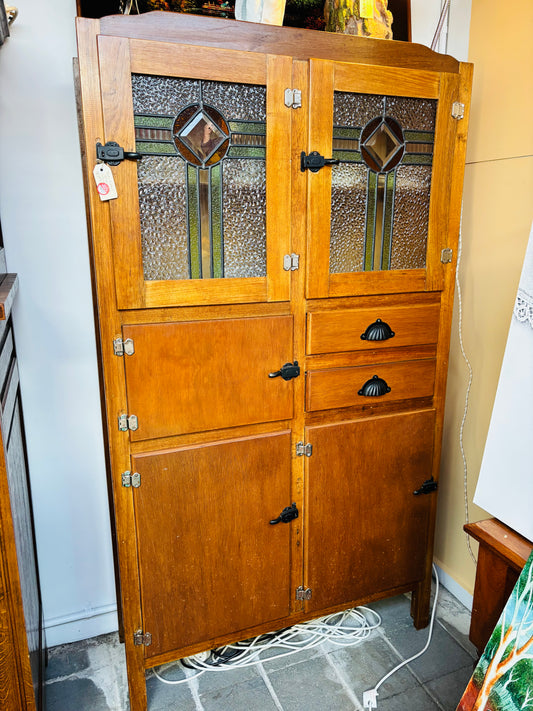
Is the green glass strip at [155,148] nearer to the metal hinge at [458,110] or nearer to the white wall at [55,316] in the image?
the white wall at [55,316]

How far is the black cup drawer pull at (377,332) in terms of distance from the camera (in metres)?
1.64

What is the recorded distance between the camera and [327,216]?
1509mm

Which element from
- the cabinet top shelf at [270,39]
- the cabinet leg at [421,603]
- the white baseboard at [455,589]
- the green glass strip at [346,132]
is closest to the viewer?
the cabinet top shelf at [270,39]

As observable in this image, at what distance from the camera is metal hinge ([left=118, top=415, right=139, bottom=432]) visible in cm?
143

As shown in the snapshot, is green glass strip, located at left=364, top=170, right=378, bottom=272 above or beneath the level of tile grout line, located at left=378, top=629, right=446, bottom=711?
above

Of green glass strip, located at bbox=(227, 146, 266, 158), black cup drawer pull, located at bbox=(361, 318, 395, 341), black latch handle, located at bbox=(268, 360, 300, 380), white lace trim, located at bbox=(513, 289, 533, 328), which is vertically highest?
green glass strip, located at bbox=(227, 146, 266, 158)

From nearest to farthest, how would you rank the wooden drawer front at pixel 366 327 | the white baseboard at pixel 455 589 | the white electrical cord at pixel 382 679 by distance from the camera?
1. the wooden drawer front at pixel 366 327
2. the white electrical cord at pixel 382 679
3. the white baseboard at pixel 455 589

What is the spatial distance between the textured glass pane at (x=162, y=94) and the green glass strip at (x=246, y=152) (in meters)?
0.15

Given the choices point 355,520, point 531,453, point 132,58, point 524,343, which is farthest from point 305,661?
point 132,58

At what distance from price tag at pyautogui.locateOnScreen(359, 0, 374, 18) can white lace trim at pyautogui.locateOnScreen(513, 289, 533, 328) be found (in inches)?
39.7

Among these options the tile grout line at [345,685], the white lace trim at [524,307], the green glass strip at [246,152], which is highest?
the green glass strip at [246,152]

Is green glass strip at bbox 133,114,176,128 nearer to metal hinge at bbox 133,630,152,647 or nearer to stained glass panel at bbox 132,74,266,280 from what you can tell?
stained glass panel at bbox 132,74,266,280

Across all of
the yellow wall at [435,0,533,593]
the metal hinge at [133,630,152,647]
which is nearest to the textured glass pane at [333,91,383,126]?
the yellow wall at [435,0,533,593]

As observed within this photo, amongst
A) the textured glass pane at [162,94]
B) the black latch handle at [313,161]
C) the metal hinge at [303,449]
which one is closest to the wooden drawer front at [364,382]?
the metal hinge at [303,449]
